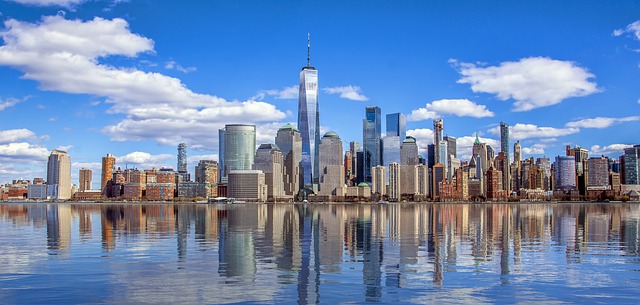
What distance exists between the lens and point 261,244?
2857 inches

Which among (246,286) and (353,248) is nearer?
(246,286)

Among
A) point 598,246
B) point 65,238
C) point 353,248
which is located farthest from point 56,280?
point 598,246

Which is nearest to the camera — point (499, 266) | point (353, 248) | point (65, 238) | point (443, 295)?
point (443, 295)

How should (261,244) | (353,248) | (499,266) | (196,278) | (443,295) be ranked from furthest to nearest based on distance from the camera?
(261,244) < (353,248) < (499,266) < (196,278) < (443,295)

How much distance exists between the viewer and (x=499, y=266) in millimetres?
51875

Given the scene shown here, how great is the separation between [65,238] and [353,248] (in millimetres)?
41015

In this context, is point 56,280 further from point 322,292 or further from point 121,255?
point 322,292

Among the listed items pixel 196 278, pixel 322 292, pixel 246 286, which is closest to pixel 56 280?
pixel 196 278

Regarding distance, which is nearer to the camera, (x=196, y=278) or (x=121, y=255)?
(x=196, y=278)

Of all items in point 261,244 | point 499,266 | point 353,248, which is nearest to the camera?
point 499,266

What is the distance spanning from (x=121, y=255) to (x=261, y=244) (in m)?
17.8

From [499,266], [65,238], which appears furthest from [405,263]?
[65,238]

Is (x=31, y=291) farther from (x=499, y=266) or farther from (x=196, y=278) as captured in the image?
(x=499, y=266)

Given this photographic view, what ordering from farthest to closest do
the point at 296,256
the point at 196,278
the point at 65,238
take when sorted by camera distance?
the point at 65,238 < the point at 296,256 < the point at 196,278
